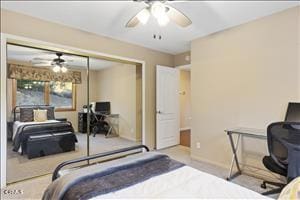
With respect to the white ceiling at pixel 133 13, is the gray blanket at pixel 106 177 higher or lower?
lower

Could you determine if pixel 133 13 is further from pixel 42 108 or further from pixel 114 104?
pixel 42 108

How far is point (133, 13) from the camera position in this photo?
8.99ft

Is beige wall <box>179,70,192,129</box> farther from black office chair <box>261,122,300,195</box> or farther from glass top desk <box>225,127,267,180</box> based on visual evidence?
black office chair <box>261,122,300,195</box>

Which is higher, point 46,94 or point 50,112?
point 46,94

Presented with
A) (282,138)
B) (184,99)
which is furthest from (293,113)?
(184,99)

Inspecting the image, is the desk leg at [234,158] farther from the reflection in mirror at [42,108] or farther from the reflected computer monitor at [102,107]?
the reflection in mirror at [42,108]


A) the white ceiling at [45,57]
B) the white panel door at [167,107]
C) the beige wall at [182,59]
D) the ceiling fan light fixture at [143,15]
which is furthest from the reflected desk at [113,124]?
the ceiling fan light fixture at [143,15]

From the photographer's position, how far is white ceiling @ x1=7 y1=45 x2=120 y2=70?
109 inches

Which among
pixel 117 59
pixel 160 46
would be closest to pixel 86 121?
pixel 117 59

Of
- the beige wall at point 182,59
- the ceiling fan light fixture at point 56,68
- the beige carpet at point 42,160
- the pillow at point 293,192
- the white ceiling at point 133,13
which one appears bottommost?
the beige carpet at point 42,160

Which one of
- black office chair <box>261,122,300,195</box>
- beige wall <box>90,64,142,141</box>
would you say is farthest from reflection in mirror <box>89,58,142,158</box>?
black office chair <box>261,122,300,195</box>

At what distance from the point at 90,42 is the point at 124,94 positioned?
4.51 feet

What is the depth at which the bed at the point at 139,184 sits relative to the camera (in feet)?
4.10

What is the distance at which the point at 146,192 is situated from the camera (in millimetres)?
1296
